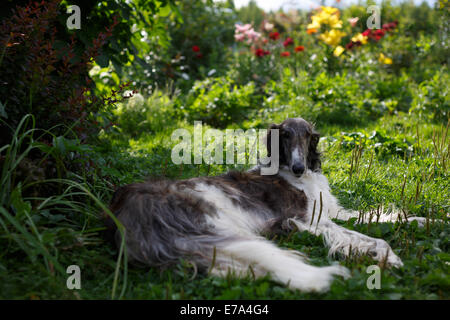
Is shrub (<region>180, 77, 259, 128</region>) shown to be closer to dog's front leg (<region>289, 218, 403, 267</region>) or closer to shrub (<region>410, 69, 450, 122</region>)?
shrub (<region>410, 69, 450, 122</region>)

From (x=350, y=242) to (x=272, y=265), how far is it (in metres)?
0.88

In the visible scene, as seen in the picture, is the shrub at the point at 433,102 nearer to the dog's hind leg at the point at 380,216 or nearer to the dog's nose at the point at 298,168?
the dog's hind leg at the point at 380,216

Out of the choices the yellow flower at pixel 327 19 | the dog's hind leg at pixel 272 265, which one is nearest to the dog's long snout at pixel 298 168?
the dog's hind leg at pixel 272 265

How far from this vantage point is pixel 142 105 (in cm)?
770

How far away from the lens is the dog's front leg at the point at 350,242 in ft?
10.2

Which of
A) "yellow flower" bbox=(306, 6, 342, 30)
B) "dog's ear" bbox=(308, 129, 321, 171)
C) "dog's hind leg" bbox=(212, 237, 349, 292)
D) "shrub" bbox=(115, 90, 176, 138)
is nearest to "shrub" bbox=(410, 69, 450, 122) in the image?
"yellow flower" bbox=(306, 6, 342, 30)

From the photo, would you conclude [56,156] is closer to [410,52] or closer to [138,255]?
[138,255]

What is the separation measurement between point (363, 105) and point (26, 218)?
6491 mm

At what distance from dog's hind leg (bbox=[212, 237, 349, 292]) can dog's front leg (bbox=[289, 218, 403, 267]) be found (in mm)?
411

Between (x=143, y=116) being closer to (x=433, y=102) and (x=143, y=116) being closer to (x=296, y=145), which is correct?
(x=296, y=145)

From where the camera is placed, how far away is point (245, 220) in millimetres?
3520

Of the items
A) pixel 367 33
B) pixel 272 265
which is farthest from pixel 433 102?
pixel 272 265

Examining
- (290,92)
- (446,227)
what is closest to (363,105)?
(290,92)

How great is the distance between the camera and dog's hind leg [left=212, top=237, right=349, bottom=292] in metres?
2.63
